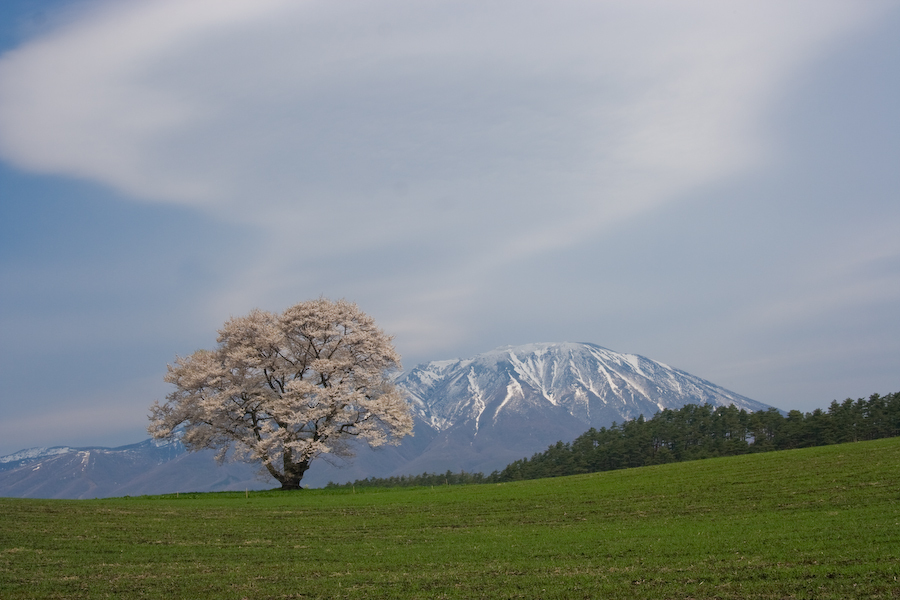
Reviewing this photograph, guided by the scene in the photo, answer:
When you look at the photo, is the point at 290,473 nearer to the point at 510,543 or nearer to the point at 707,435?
the point at 510,543

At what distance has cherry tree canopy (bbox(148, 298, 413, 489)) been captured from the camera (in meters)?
50.9

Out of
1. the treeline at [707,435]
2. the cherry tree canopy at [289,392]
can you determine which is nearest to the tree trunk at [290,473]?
the cherry tree canopy at [289,392]

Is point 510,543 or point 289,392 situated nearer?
point 510,543

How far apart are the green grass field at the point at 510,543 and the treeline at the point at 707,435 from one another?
137ft

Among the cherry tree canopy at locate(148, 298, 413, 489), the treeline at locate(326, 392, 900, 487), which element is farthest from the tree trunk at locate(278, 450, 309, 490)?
the treeline at locate(326, 392, 900, 487)

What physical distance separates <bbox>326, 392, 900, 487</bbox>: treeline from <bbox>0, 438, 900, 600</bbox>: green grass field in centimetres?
4177

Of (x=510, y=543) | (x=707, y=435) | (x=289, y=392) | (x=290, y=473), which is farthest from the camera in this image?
(x=707, y=435)

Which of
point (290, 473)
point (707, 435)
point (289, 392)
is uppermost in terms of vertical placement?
point (289, 392)

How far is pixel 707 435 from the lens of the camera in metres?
84.4

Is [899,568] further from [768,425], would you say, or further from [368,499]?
[768,425]

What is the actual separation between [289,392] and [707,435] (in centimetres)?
5864

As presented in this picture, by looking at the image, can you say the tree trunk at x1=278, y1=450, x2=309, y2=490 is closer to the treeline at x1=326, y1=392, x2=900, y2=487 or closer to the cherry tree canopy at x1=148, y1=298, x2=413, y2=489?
the cherry tree canopy at x1=148, y1=298, x2=413, y2=489

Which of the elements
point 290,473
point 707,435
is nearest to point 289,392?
point 290,473

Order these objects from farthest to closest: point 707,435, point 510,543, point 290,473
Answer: point 707,435 < point 290,473 < point 510,543
